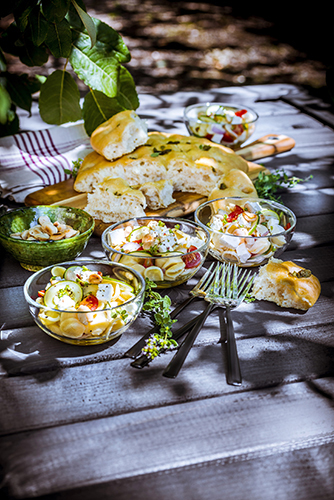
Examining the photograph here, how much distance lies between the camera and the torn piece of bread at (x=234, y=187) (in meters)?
1.89

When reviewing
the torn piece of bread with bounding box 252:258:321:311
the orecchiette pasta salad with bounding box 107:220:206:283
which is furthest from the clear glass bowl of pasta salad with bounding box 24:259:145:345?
the torn piece of bread with bounding box 252:258:321:311

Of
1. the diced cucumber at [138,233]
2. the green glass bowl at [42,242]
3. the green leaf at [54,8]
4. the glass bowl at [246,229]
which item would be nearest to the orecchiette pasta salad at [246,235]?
the glass bowl at [246,229]

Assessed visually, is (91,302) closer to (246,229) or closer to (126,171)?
(246,229)

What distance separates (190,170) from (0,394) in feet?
4.20

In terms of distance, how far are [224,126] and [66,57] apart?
37.2 inches

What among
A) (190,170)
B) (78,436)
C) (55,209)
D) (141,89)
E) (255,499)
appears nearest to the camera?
(255,499)

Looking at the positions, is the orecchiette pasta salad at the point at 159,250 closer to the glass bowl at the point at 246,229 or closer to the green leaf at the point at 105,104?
the glass bowl at the point at 246,229

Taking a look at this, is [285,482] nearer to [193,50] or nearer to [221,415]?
[221,415]

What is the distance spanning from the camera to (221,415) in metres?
1.03

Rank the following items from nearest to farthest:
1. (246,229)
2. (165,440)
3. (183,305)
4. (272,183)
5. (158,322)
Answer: (165,440)
(158,322)
(183,305)
(246,229)
(272,183)

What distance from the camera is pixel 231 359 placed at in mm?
1173

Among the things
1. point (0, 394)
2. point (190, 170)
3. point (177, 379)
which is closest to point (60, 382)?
point (0, 394)

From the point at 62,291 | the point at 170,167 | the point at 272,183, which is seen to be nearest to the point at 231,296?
the point at 62,291

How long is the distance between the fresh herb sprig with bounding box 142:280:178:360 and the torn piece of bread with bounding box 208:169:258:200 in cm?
63
